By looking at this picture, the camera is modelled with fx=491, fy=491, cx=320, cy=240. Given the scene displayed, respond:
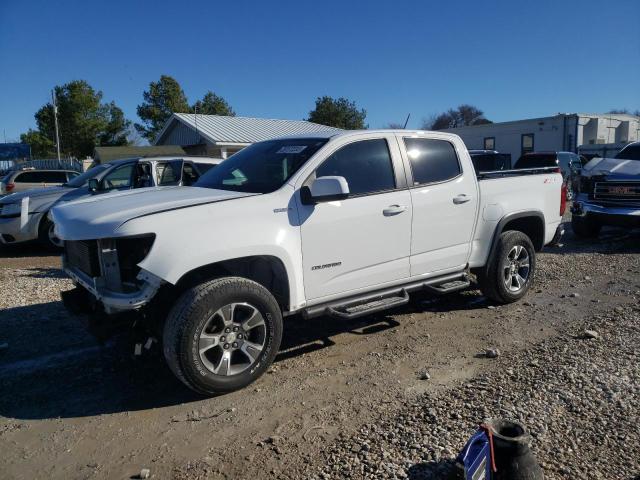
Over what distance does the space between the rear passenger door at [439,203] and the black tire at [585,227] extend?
232 inches

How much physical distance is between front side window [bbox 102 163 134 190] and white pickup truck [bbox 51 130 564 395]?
201 inches

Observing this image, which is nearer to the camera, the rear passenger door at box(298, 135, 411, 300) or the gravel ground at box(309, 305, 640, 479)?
the gravel ground at box(309, 305, 640, 479)

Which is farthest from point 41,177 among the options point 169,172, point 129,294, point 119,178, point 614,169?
point 614,169

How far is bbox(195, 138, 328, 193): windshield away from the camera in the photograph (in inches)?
161

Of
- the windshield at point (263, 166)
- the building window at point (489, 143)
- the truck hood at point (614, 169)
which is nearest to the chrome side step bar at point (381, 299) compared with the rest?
the windshield at point (263, 166)

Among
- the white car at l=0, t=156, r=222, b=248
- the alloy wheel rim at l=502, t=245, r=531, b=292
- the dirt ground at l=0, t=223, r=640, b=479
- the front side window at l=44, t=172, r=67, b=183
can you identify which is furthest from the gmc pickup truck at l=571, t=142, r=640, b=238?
the front side window at l=44, t=172, r=67, b=183

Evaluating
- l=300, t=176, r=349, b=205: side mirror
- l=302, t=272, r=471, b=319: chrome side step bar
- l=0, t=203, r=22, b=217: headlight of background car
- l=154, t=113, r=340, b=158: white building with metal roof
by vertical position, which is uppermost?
l=154, t=113, r=340, b=158: white building with metal roof

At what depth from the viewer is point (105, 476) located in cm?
273

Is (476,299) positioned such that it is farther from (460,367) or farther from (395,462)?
(395,462)

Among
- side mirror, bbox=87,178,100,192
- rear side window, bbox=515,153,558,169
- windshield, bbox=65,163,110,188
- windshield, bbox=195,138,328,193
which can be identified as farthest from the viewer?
rear side window, bbox=515,153,558,169

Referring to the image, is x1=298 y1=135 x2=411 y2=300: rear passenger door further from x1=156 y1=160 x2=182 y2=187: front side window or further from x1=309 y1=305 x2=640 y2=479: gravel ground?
x1=156 y1=160 x2=182 y2=187: front side window

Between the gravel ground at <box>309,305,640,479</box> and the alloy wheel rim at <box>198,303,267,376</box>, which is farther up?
the alloy wheel rim at <box>198,303,267,376</box>

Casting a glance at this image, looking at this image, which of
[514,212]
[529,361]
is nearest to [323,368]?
[529,361]

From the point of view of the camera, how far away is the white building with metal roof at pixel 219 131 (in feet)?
76.1
